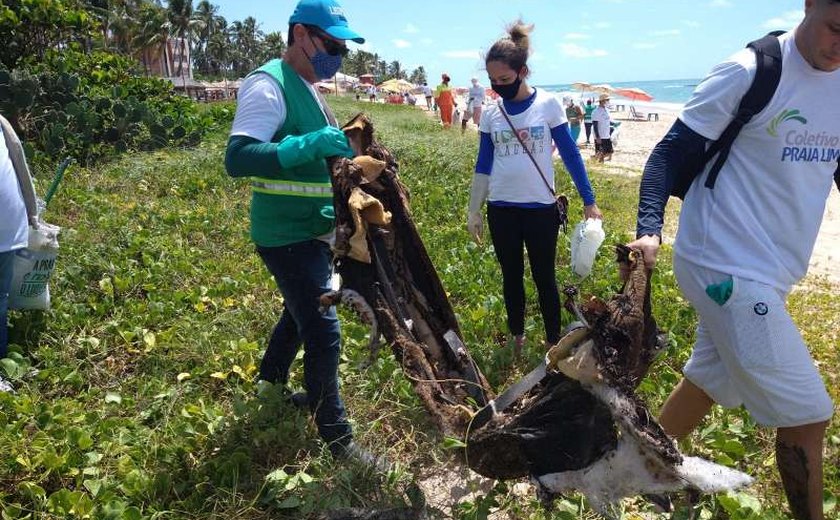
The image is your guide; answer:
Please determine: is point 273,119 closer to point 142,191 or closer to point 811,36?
point 811,36

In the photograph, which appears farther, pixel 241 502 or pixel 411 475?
pixel 411 475

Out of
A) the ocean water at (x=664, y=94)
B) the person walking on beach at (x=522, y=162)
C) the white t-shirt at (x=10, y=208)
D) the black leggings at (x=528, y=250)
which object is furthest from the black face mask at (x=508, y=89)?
the ocean water at (x=664, y=94)

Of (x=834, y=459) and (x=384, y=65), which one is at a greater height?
(x=384, y=65)

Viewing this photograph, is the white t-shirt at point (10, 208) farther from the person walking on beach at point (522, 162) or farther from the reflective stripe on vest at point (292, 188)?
the person walking on beach at point (522, 162)

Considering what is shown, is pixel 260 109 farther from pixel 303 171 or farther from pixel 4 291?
pixel 4 291

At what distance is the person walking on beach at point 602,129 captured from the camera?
16453mm

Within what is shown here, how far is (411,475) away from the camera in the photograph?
2.80 metres

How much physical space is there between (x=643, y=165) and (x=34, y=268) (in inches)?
678

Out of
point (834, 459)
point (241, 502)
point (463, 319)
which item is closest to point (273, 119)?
point (241, 502)

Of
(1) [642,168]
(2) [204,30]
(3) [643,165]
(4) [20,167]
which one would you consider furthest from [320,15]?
(2) [204,30]

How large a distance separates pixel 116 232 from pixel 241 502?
4295mm

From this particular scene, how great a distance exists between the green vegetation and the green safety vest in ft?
2.24

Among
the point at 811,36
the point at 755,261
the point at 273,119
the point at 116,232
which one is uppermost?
the point at 811,36

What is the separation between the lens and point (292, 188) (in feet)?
8.53
